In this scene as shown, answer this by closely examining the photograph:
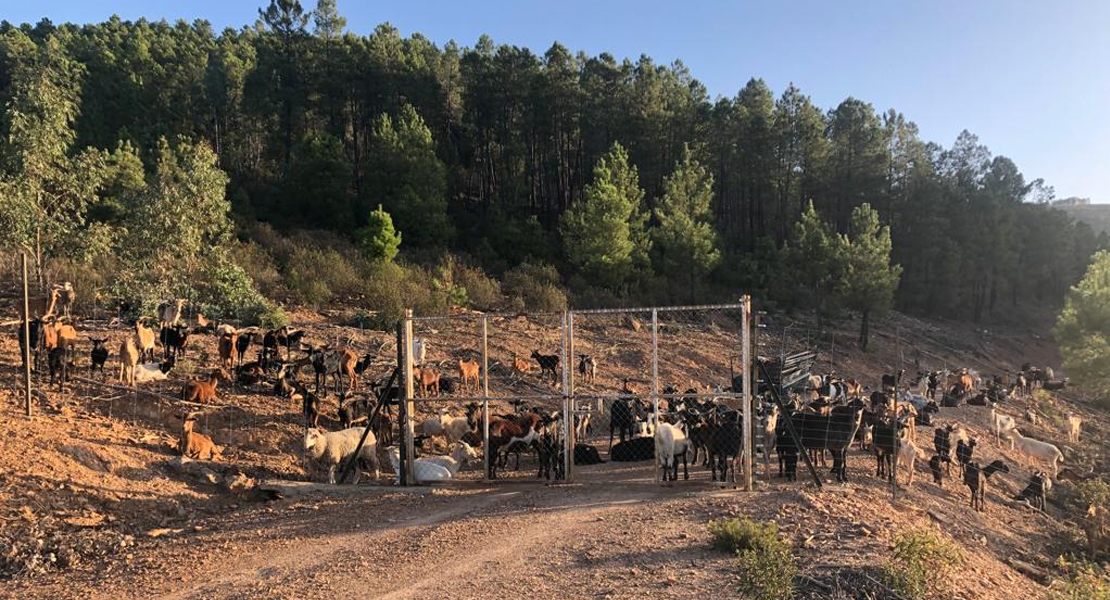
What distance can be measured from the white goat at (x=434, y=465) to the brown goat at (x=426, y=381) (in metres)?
3.43

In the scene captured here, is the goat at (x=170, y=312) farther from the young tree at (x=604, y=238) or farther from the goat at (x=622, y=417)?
the young tree at (x=604, y=238)

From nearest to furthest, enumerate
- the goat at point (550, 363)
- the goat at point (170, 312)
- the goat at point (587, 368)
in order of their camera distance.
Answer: the goat at point (170, 312)
the goat at point (550, 363)
the goat at point (587, 368)

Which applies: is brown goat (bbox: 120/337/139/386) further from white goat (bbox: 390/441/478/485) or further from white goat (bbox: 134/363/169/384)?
white goat (bbox: 390/441/478/485)

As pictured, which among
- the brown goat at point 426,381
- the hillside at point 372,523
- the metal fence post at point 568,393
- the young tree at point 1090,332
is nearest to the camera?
the hillside at point 372,523

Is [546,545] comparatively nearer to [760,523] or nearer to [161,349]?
[760,523]

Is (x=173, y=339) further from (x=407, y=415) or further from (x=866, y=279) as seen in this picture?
(x=866, y=279)

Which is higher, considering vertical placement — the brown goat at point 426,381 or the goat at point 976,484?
the brown goat at point 426,381

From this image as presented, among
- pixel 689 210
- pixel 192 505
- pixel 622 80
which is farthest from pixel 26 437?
pixel 622 80

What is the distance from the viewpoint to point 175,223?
18.9m

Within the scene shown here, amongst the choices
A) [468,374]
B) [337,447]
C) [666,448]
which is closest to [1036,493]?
[666,448]

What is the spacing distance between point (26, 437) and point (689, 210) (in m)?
35.9

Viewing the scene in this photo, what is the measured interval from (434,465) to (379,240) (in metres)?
25.4

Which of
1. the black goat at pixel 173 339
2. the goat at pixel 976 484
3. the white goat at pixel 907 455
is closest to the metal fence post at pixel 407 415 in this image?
the black goat at pixel 173 339

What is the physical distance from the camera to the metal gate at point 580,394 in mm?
10789
